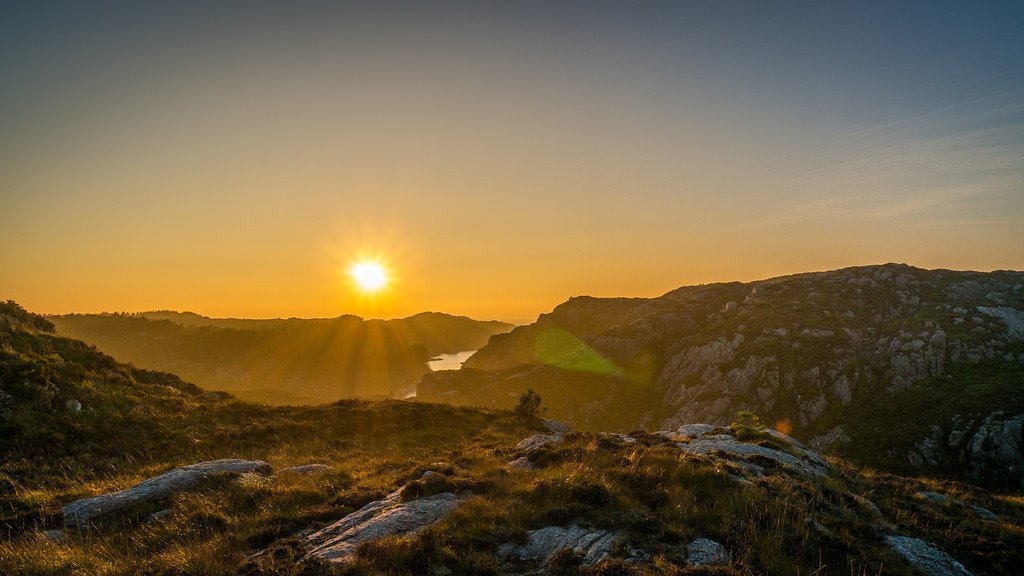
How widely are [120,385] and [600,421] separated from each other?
103525mm

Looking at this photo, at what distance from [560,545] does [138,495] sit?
12.4m

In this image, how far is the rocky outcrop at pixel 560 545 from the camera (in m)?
7.86

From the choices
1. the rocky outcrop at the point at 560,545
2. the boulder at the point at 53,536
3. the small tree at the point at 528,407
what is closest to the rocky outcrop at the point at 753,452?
the rocky outcrop at the point at 560,545

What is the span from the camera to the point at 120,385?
24609mm

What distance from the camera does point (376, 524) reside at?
9.33 m

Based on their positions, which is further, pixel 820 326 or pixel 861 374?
pixel 820 326

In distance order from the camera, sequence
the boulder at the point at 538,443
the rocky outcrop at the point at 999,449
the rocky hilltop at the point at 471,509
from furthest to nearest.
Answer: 1. the rocky outcrop at the point at 999,449
2. the boulder at the point at 538,443
3. the rocky hilltop at the point at 471,509

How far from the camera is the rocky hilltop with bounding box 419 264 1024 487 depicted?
68.6 meters

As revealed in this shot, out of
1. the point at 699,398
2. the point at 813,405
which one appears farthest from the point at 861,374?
the point at 699,398

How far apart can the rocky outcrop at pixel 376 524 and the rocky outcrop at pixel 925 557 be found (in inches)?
375

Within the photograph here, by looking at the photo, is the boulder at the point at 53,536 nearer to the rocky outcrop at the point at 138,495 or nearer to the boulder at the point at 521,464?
the rocky outcrop at the point at 138,495

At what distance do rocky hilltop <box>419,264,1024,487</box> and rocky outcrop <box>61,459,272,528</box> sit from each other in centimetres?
8731

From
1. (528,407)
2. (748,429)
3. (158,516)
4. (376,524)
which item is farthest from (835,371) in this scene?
(158,516)

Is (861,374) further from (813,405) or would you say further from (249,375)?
(249,375)
